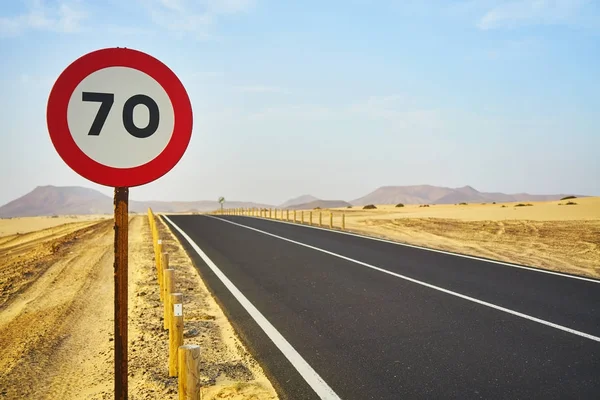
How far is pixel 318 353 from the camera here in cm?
559

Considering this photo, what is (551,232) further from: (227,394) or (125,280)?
(125,280)

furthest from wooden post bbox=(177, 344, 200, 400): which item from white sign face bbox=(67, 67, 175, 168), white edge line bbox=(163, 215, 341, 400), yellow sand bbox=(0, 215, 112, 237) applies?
yellow sand bbox=(0, 215, 112, 237)

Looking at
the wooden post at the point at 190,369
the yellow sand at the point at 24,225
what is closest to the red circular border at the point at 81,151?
the wooden post at the point at 190,369

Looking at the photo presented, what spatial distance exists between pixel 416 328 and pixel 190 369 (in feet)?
13.1

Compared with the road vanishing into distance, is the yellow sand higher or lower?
higher

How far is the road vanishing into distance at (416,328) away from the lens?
4.68 m

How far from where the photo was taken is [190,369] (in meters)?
3.47

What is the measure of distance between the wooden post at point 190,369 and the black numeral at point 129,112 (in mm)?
1681

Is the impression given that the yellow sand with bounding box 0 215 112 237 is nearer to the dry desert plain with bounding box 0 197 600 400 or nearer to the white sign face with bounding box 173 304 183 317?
the dry desert plain with bounding box 0 197 600 400

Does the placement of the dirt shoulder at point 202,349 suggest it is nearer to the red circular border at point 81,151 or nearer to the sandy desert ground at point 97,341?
the sandy desert ground at point 97,341

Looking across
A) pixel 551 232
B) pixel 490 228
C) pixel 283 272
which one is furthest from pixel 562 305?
pixel 490 228

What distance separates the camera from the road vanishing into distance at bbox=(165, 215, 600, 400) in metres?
4.68

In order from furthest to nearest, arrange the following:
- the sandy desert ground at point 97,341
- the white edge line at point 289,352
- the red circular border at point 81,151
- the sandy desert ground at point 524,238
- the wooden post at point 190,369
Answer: the sandy desert ground at point 524,238
the sandy desert ground at point 97,341
the white edge line at point 289,352
the wooden post at point 190,369
the red circular border at point 81,151

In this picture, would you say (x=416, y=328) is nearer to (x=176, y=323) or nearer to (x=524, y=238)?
(x=176, y=323)
